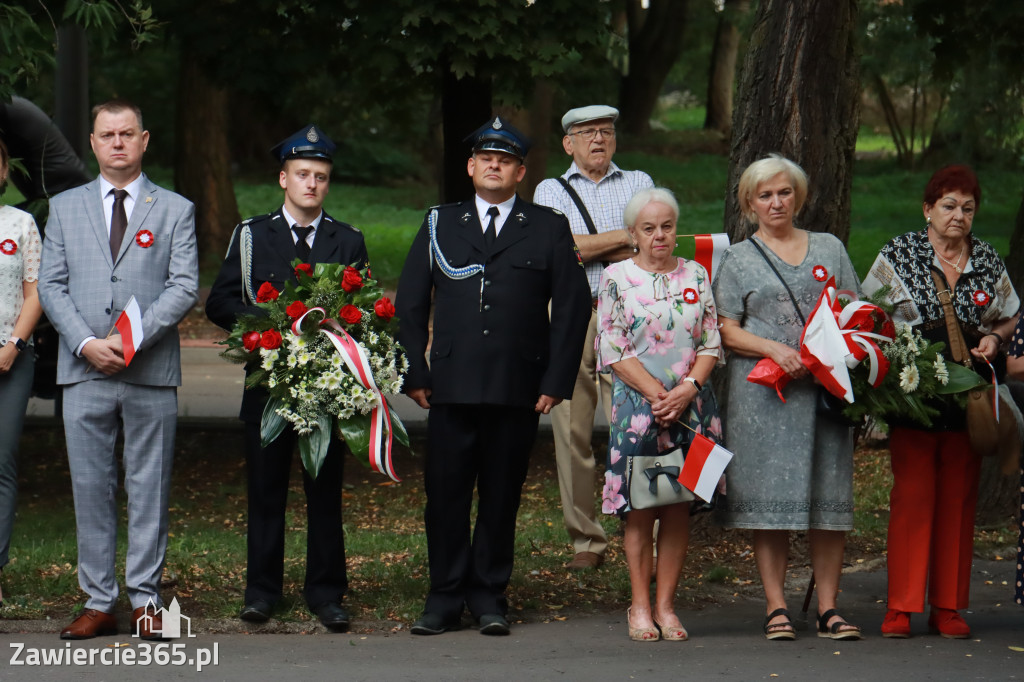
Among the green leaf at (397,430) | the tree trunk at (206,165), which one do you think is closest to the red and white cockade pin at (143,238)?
the green leaf at (397,430)

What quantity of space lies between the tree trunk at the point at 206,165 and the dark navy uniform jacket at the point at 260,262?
15.9 meters

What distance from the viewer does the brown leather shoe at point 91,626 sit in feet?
19.5

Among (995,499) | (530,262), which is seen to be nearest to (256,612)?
(530,262)

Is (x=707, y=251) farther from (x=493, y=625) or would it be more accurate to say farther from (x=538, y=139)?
(x=538, y=139)

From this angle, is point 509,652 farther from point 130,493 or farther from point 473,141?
point 473,141

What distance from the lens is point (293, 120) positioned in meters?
35.2

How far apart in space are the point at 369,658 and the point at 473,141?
2359 mm

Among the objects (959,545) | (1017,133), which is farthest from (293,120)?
(959,545)

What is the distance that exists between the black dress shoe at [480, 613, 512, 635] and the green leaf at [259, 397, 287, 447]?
1.25 meters

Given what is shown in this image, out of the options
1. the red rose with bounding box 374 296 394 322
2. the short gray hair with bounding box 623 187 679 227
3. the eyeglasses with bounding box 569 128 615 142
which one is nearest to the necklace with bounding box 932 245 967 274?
the short gray hair with bounding box 623 187 679 227

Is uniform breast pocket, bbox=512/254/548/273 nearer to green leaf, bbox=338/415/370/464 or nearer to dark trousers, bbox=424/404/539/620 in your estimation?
dark trousers, bbox=424/404/539/620

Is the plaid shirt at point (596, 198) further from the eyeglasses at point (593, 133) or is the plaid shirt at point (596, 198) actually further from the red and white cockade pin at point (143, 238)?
the red and white cockade pin at point (143, 238)

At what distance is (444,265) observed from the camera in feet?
20.8

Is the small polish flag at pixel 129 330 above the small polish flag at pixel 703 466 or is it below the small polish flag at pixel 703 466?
above
